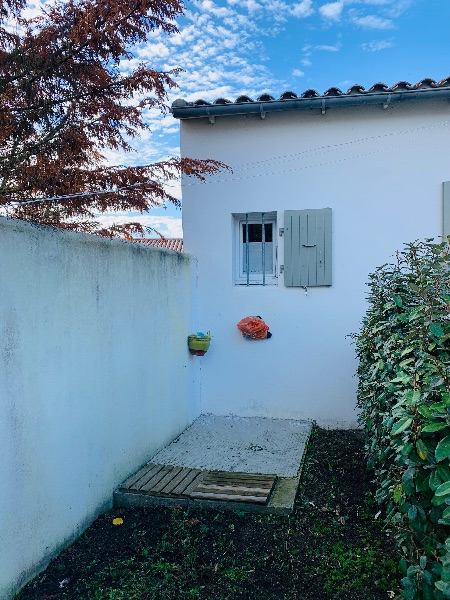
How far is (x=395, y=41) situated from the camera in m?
6.50

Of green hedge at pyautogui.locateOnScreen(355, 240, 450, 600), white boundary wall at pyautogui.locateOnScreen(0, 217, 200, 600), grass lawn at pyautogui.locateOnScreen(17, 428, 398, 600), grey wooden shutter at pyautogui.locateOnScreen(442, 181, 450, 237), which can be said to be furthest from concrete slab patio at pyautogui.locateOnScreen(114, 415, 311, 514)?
grey wooden shutter at pyautogui.locateOnScreen(442, 181, 450, 237)

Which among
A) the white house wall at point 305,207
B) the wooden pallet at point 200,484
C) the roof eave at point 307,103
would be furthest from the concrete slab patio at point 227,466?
the roof eave at point 307,103

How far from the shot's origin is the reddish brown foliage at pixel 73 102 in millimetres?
4473

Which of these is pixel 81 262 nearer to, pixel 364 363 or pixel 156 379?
pixel 156 379

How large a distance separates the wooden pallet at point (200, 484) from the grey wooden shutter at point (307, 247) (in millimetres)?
2954

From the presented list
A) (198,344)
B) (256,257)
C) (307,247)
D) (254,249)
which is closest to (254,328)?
(198,344)

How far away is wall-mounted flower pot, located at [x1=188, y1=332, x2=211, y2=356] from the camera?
21.6ft

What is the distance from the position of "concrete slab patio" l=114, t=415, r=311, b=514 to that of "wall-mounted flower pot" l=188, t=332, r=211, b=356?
42.2 inches

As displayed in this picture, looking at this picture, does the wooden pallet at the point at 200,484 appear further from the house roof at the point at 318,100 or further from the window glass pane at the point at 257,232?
the house roof at the point at 318,100

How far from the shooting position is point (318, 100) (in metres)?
6.17

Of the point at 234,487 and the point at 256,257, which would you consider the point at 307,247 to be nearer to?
the point at 256,257

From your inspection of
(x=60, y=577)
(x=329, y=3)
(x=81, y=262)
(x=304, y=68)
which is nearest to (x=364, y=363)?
(x=81, y=262)

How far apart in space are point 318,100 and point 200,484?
16.5 feet

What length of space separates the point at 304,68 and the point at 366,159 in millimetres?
1773
